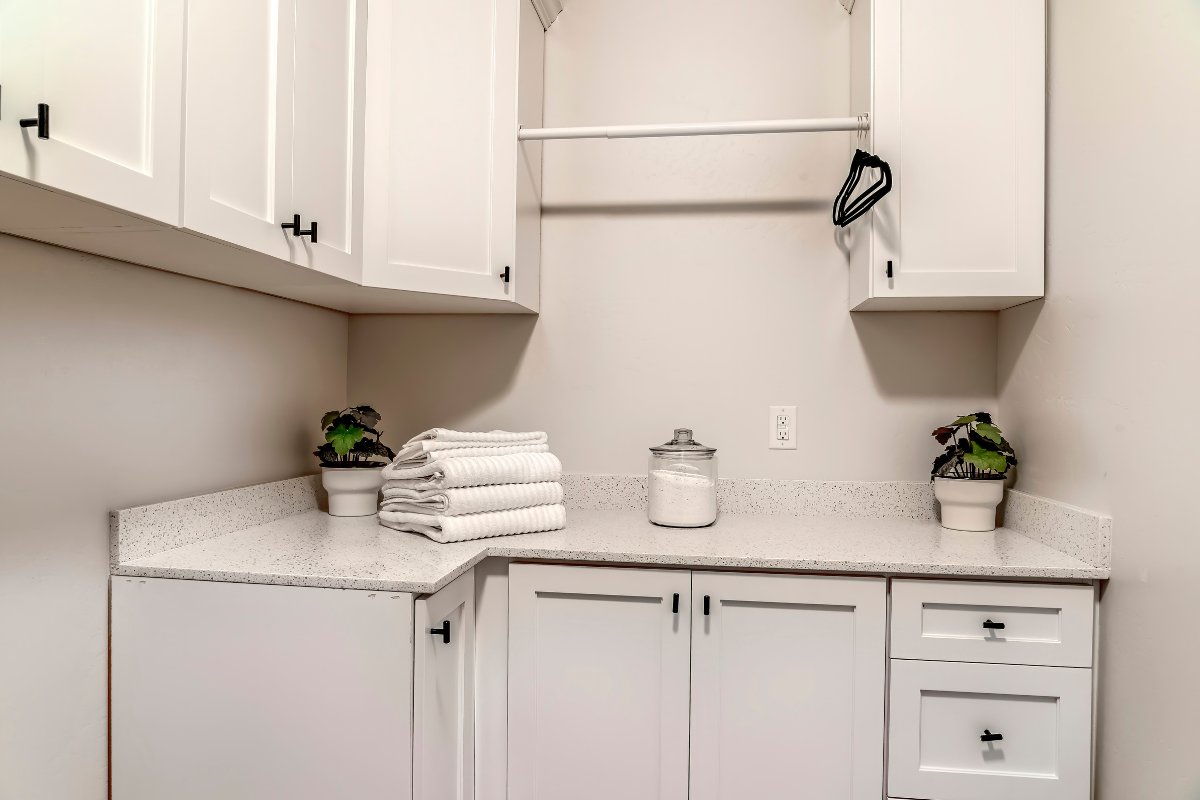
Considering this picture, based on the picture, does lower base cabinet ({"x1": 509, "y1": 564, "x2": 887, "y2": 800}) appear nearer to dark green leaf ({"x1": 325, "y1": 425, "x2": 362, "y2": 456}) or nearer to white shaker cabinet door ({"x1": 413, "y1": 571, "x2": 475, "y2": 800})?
white shaker cabinet door ({"x1": 413, "y1": 571, "x2": 475, "y2": 800})

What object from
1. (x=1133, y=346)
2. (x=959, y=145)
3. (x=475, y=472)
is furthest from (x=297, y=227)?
(x=1133, y=346)

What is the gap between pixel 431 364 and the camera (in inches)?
82.2

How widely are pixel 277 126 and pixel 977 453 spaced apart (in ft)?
5.43

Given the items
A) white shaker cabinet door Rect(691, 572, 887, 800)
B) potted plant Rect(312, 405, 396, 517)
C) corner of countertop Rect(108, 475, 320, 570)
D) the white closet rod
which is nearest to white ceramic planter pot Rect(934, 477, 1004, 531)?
white shaker cabinet door Rect(691, 572, 887, 800)

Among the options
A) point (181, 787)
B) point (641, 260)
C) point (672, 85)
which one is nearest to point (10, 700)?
point (181, 787)

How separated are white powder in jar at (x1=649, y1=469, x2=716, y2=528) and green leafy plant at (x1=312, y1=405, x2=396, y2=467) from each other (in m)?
0.72

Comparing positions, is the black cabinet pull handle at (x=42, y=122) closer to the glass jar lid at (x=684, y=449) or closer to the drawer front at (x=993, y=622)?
the glass jar lid at (x=684, y=449)

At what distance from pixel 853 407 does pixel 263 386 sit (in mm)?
1566

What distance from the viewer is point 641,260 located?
6.56ft

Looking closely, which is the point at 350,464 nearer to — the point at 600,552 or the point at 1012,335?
the point at 600,552

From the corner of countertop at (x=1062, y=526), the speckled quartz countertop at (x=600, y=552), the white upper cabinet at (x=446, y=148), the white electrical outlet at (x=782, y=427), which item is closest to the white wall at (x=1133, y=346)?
the corner of countertop at (x=1062, y=526)

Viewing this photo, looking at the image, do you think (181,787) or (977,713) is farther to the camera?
(977,713)

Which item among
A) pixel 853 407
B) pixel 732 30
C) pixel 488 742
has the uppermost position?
pixel 732 30

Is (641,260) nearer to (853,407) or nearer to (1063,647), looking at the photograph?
(853,407)
